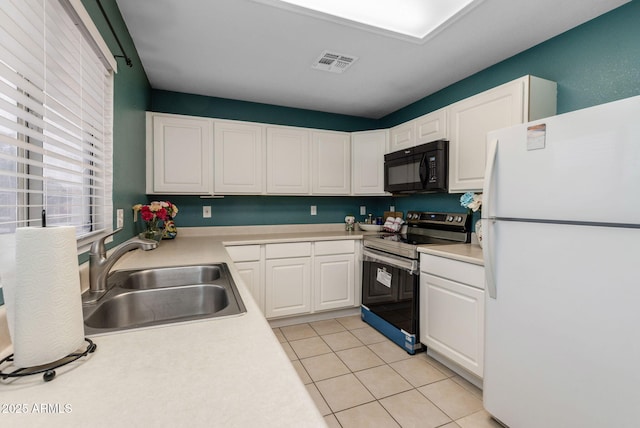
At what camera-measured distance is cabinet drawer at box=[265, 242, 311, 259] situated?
2.83 meters

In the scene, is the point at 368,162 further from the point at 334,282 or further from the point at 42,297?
the point at 42,297

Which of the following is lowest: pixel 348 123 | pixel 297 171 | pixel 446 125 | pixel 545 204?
pixel 545 204

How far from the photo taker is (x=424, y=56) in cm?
232

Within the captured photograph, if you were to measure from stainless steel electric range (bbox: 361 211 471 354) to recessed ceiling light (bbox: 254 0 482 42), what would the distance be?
1.54 metres

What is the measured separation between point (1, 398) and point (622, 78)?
9.42 feet

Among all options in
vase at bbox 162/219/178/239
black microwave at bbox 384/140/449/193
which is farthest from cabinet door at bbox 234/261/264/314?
black microwave at bbox 384/140/449/193

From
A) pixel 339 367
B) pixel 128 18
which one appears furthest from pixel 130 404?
pixel 128 18

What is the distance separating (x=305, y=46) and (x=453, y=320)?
2.24 m

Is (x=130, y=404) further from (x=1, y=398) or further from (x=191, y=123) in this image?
(x=191, y=123)

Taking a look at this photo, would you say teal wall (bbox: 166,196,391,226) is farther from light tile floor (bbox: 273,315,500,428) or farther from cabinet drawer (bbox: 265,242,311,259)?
light tile floor (bbox: 273,315,500,428)

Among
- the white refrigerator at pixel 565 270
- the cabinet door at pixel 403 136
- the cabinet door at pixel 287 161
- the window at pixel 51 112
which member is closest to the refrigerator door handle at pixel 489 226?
the white refrigerator at pixel 565 270

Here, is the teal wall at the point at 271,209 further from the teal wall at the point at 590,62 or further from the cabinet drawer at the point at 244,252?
the teal wall at the point at 590,62

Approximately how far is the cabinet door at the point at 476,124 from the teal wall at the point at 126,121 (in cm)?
242

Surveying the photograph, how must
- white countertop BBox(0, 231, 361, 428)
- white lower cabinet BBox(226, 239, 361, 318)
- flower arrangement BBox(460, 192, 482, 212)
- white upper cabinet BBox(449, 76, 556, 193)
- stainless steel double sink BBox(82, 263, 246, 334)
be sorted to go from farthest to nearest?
white lower cabinet BBox(226, 239, 361, 318) → flower arrangement BBox(460, 192, 482, 212) → white upper cabinet BBox(449, 76, 556, 193) → stainless steel double sink BBox(82, 263, 246, 334) → white countertop BBox(0, 231, 361, 428)
